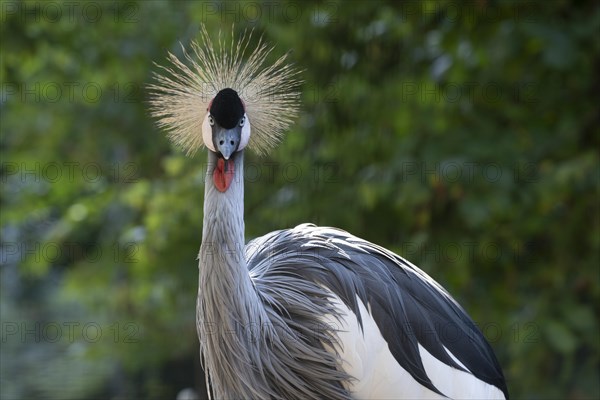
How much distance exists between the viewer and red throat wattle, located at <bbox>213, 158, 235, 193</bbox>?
1.87m

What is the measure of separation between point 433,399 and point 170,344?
114 inches

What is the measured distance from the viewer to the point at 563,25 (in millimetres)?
3188

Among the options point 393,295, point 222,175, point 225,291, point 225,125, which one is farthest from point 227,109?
point 393,295

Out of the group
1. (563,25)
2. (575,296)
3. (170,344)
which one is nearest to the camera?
(563,25)

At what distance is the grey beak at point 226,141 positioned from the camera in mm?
1842

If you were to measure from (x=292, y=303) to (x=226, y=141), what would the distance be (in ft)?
1.45

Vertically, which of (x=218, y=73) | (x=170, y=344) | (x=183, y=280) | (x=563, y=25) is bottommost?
(x=170, y=344)

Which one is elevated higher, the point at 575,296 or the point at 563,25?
the point at 563,25

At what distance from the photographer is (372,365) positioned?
2045mm

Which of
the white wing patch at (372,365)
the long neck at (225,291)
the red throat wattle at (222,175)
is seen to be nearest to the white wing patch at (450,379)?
the white wing patch at (372,365)

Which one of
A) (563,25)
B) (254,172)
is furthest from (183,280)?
(563,25)

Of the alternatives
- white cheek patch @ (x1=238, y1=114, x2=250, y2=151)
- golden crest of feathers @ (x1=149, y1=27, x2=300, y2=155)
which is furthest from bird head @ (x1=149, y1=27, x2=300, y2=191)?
white cheek patch @ (x1=238, y1=114, x2=250, y2=151)

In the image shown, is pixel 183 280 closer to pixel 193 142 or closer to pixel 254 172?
pixel 254 172

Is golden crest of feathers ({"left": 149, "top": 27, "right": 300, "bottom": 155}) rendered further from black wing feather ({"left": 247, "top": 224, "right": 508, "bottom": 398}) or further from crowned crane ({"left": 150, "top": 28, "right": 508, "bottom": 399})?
black wing feather ({"left": 247, "top": 224, "right": 508, "bottom": 398})
